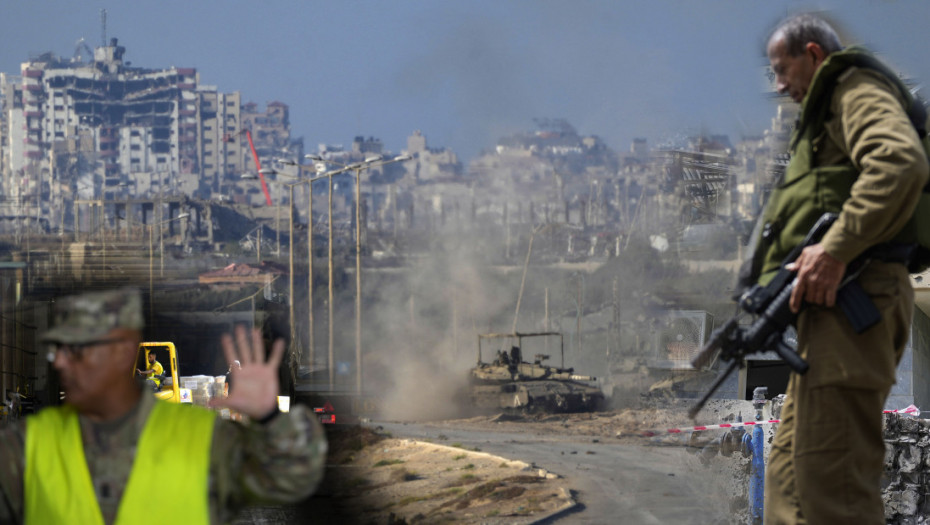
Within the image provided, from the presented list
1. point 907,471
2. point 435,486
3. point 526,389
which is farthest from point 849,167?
point 526,389

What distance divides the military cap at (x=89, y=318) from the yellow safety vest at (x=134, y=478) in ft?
0.63

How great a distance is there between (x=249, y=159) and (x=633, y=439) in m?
165

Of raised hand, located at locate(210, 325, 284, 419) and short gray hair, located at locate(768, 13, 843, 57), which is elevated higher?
short gray hair, located at locate(768, 13, 843, 57)

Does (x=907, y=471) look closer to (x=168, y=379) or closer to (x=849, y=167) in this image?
(x=849, y=167)

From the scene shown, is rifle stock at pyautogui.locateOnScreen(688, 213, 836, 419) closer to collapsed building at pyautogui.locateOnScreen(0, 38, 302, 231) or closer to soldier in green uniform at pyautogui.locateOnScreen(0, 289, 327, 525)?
soldier in green uniform at pyautogui.locateOnScreen(0, 289, 327, 525)

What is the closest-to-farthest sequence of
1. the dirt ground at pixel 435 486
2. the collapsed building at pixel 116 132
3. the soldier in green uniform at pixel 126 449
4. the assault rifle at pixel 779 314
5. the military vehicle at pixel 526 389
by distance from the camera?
the soldier in green uniform at pixel 126 449 → the assault rifle at pixel 779 314 → the dirt ground at pixel 435 486 → the military vehicle at pixel 526 389 → the collapsed building at pixel 116 132

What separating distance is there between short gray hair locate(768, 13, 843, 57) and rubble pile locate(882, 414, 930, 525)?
3.34 meters

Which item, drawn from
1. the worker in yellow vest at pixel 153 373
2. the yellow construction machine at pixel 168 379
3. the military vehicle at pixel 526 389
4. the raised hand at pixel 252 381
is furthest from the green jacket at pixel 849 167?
the military vehicle at pixel 526 389

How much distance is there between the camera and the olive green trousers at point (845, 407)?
3.24m

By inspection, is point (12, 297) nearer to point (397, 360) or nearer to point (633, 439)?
point (633, 439)

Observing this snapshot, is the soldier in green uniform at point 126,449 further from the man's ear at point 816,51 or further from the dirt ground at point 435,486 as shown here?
the dirt ground at point 435,486

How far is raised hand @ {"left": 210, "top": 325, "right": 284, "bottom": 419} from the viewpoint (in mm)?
2568

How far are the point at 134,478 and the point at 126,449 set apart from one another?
0.07 m

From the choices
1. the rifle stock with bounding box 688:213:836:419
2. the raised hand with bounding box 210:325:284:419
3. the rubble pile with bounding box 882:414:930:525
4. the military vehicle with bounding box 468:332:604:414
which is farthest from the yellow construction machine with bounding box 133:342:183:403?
the military vehicle with bounding box 468:332:604:414
